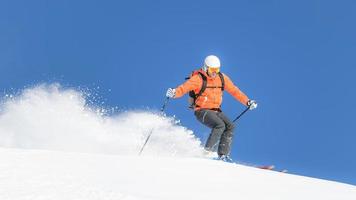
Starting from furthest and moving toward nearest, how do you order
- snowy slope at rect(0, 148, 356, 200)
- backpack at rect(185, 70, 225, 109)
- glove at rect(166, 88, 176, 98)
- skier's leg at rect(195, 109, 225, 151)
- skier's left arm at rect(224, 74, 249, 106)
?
skier's left arm at rect(224, 74, 249, 106)
backpack at rect(185, 70, 225, 109)
glove at rect(166, 88, 176, 98)
skier's leg at rect(195, 109, 225, 151)
snowy slope at rect(0, 148, 356, 200)

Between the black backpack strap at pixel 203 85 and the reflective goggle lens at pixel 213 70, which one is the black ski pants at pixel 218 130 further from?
the reflective goggle lens at pixel 213 70

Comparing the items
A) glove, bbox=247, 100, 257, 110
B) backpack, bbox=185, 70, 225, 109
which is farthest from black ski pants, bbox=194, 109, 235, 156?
glove, bbox=247, 100, 257, 110

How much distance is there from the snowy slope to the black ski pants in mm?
3163

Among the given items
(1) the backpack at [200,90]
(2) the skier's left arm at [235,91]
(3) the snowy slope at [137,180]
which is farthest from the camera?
(2) the skier's left arm at [235,91]

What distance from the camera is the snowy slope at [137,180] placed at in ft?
14.0

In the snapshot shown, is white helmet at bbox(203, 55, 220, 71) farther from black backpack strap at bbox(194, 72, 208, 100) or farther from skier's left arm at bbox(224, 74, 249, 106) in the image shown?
skier's left arm at bbox(224, 74, 249, 106)

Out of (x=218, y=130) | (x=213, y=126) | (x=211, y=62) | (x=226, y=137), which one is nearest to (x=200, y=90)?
(x=211, y=62)

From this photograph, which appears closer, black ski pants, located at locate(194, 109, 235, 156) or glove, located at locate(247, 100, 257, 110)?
black ski pants, located at locate(194, 109, 235, 156)

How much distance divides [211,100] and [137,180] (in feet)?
18.7

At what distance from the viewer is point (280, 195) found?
532 centimetres

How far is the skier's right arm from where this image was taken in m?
10.7

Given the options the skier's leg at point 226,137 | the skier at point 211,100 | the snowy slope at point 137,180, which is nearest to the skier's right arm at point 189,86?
the skier at point 211,100

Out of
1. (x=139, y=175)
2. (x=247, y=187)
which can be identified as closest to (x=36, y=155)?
(x=139, y=175)

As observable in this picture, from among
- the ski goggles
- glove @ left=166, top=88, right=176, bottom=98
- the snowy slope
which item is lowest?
the snowy slope
